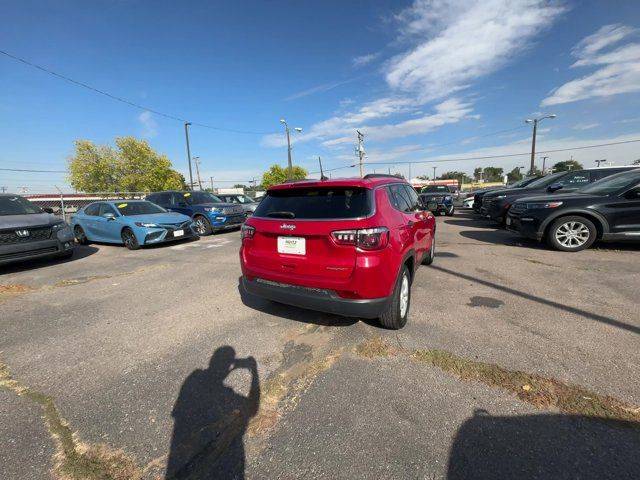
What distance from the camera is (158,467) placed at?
176 centimetres

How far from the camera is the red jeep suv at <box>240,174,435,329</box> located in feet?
8.99

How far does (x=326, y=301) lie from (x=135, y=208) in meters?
8.33

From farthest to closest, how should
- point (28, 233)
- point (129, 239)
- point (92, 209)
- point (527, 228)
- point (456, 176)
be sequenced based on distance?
point (456, 176) < point (92, 209) < point (129, 239) < point (527, 228) < point (28, 233)

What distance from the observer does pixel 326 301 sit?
286 cm

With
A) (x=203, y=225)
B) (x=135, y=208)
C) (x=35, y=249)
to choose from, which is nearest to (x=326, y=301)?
(x=35, y=249)

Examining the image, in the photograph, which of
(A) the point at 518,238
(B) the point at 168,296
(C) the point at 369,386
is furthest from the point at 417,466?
(A) the point at 518,238

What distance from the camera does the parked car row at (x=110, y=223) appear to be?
5945mm

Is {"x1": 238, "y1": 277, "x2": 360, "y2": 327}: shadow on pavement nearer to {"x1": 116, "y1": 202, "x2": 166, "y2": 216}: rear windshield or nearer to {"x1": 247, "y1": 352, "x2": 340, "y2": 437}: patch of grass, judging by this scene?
{"x1": 247, "y1": 352, "x2": 340, "y2": 437}: patch of grass

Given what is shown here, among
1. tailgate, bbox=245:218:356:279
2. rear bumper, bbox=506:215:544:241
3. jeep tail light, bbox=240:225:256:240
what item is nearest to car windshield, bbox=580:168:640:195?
rear bumper, bbox=506:215:544:241

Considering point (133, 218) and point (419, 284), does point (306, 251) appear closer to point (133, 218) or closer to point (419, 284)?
point (419, 284)

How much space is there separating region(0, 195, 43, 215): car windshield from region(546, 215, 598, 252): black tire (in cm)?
1151

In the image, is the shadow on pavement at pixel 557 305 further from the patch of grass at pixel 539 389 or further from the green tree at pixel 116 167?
the green tree at pixel 116 167

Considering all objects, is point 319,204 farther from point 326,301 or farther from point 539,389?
point 539,389

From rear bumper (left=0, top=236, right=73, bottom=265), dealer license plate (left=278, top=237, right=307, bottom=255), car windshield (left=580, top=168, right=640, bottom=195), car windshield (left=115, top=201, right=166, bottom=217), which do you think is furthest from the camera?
car windshield (left=115, top=201, right=166, bottom=217)
